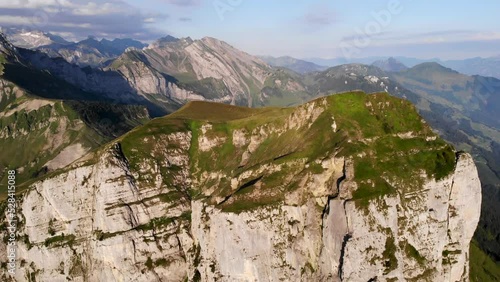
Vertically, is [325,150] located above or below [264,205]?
above

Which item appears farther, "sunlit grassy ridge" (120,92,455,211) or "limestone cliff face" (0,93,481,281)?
"sunlit grassy ridge" (120,92,455,211)

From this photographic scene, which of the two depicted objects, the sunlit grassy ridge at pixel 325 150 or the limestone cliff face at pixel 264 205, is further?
the sunlit grassy ridge at pixel 325 150

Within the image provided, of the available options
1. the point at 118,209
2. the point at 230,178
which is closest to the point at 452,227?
the point at 230,178

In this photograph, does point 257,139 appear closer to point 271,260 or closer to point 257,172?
point 257,172

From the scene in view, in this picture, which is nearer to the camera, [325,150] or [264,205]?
[264,205]
